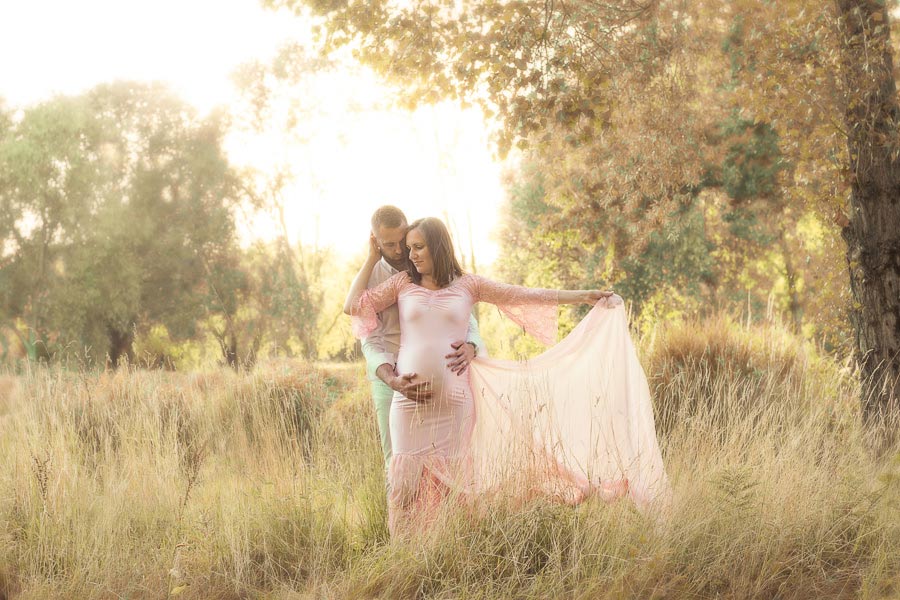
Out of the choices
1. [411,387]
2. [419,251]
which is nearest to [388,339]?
[411,387]

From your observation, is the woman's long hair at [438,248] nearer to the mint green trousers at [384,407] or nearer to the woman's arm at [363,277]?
the woman's arm at [363,277]

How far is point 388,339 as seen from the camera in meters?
4.73

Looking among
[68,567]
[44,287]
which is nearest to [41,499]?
[68,567]

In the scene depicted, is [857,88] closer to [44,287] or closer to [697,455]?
[697,455]

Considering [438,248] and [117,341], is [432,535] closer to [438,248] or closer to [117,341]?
[438,248]

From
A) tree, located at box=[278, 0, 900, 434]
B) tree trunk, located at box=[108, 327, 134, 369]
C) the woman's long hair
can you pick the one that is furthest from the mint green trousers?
tree trunk, located at box=[108, 327, 134, 369]

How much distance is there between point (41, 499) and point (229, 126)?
23.6 m

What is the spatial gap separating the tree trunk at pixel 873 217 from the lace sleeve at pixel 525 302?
3040mm

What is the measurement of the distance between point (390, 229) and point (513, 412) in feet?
3.91

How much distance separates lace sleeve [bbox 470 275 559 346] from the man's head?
0.45 m

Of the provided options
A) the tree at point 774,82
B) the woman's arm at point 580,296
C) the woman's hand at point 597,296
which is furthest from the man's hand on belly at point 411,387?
the tree at point 774,82

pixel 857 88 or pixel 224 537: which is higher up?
pixel 857 88

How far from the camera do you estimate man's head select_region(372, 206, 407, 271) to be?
456 cm

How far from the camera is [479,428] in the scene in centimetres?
475
